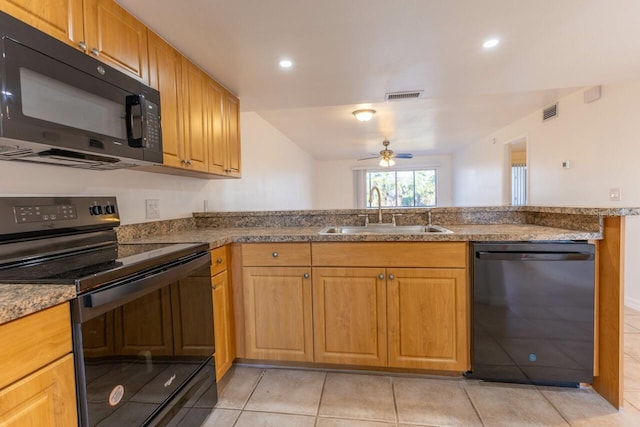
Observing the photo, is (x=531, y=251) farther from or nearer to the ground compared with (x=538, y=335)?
farther from the ground

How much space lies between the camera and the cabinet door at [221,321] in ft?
5.75

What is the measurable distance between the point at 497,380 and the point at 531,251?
2.59ft

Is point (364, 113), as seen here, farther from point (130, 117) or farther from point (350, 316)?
point (130, 117)

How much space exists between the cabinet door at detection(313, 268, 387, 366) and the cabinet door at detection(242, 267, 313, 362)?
0.07 meters

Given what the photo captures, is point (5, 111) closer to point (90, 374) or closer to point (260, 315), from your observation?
point (90, 374)

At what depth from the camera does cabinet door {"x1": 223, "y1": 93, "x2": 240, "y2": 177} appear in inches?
92.0

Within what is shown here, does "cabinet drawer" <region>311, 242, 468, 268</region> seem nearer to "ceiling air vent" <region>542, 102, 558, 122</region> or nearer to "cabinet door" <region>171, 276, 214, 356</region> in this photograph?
Result: "cabinet door" <region>171, 276, 214, 356</region>

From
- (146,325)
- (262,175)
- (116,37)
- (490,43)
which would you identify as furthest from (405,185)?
(146,325)

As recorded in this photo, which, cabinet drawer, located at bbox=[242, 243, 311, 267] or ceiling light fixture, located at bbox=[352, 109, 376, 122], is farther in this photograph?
ceiling light fixture, located at bbox=[352, 109, 376, 122]

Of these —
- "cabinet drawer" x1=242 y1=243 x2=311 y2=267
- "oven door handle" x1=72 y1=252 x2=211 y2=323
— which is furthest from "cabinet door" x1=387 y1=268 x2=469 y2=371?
"oven door handle" x1=72 y1=252 x2=211 y2=323

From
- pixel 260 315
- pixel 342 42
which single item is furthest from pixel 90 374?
pixel 342 42

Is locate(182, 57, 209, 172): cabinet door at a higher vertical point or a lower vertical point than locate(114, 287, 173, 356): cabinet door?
higher

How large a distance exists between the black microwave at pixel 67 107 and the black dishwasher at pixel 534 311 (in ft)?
5.98

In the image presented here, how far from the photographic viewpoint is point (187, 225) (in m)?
2.43
